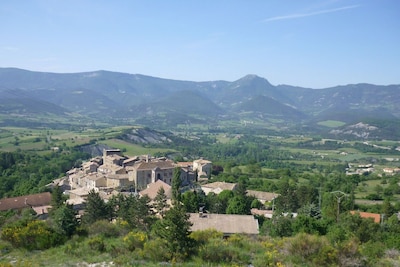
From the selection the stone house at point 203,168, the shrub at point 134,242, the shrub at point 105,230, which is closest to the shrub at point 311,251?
the shrub at point 134,242

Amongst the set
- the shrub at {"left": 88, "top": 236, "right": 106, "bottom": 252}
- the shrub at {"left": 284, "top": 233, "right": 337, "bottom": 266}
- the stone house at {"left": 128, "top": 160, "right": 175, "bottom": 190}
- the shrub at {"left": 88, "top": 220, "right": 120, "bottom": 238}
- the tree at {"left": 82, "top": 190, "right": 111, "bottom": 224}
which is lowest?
the stone house at {"left": 128, "top": 160, "right": 175, "bottom": 190}

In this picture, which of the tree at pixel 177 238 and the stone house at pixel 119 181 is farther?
the stone house at pixel 119 181

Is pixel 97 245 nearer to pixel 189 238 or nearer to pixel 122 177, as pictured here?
pixel 189 238

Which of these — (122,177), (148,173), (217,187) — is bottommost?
(217,187)

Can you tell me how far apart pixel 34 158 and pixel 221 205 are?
4826cm

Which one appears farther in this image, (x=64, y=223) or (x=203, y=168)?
(x=203, y=168)

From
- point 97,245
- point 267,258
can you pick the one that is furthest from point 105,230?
point 267,258

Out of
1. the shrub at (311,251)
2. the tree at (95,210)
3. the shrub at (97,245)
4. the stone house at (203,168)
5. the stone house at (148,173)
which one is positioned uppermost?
the shrub at (311,251)

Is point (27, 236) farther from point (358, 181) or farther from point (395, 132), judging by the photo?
point (395, 132)

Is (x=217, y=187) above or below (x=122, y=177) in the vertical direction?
below

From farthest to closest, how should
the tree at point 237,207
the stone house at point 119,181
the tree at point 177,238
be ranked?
the stone house at point 119,181, the tree at point 237,207, the tree at point 177,238

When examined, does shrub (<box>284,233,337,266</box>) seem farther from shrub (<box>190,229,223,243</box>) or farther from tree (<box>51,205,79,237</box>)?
tree (<box>51,205,79,237</box>)

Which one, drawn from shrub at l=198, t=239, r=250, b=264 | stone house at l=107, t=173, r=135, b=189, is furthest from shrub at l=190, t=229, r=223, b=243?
stone house at l=107, t=173, r=135, b=189

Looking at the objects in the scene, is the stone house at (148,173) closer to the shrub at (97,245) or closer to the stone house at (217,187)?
the stone house at (217,187)
